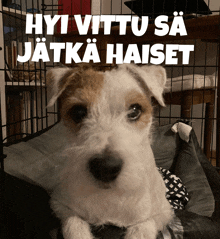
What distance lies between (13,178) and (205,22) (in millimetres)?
1303

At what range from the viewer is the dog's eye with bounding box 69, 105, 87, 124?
0.84m

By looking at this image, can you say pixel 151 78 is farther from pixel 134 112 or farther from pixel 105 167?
pixel 105 167

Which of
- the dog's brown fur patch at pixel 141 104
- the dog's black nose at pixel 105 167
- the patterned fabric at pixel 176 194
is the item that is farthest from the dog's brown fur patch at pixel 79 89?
the patterned fabric at pixel 176 194

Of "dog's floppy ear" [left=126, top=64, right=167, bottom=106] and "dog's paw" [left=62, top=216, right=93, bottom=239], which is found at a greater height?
"dog's floppy ear" [left=126, top=64, right=167, bottom=106]

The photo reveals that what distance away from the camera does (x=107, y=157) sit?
0.66 meters

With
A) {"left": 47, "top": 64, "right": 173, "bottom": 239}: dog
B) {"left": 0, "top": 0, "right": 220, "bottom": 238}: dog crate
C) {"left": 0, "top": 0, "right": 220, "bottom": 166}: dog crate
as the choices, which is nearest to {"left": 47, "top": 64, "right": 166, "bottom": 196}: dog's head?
{"left": 47, "top": 64, "right": 173, "bottom": 239}: dog

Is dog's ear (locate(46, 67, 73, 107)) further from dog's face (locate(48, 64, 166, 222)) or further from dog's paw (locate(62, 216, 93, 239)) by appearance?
dog's paw (locate(62, 216, 93, 239))

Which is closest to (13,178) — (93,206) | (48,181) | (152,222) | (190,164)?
(48,181)

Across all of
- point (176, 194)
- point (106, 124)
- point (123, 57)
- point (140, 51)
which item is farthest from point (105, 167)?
point (140, 51)

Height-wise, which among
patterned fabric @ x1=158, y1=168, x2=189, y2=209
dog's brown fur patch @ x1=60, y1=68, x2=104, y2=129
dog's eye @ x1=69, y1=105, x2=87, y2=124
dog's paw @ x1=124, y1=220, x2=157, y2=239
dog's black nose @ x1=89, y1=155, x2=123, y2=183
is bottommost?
patterned fabric @ x1=158, y1=168, x2=189, y2=209

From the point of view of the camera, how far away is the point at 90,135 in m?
0.78

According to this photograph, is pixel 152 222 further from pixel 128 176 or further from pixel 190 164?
pixel 190 164

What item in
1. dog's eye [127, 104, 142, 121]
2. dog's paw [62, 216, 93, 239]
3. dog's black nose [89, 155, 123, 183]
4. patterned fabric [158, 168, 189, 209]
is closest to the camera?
dog's black nose [89, 155, 123, 183]

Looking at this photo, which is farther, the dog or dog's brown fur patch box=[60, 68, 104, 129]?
dog's brown fur patch box=[60, 68, 104, 129]
